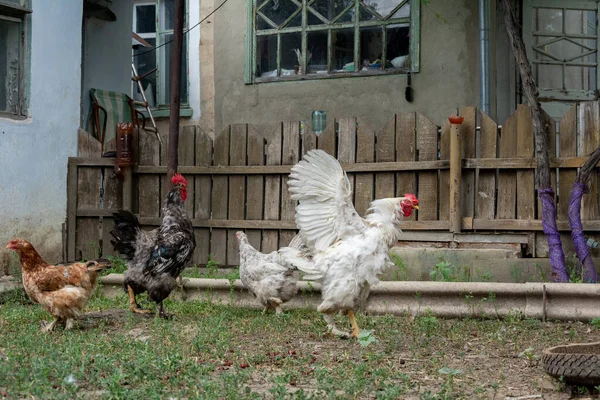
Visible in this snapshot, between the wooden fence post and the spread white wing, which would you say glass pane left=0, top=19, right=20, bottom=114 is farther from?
the wooden fence post

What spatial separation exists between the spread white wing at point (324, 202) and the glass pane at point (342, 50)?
251 inches

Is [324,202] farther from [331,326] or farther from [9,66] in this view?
[9,66]

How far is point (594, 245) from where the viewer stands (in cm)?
827

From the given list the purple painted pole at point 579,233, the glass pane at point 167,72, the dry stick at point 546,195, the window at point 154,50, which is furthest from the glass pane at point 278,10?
the purple painted pole at point 579,233

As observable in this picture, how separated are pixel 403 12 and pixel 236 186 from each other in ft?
14.9

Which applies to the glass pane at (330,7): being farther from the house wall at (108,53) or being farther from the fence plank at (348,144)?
the fence plank at (348,144)

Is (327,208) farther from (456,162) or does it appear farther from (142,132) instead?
(142,132)

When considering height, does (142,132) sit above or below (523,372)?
above

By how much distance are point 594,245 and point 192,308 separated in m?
4.45

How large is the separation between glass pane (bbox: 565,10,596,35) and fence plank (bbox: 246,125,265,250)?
224 inches

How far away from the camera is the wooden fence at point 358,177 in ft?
28.2

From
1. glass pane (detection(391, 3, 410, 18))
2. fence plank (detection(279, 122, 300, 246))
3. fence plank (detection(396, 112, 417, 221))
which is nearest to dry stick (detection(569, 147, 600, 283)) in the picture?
fence plank (detection(396, 112, 417, 221))

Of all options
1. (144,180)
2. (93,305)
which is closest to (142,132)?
(144,180)

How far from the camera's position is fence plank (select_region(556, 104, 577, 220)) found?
8.41m
